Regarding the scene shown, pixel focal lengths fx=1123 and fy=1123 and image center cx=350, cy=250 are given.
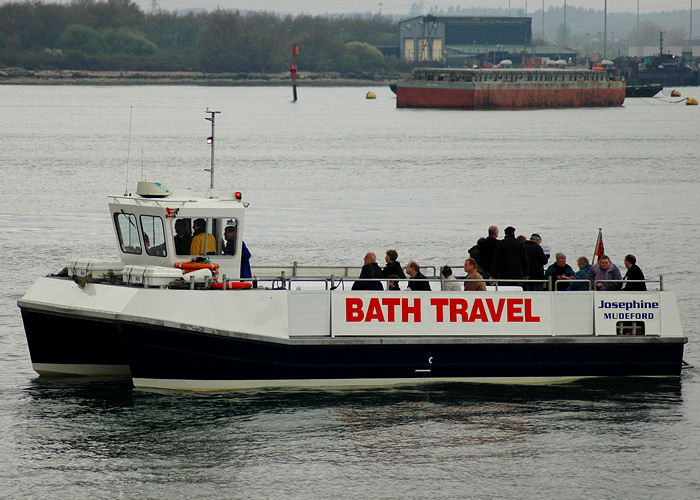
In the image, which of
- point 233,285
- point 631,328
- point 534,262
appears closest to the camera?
point 233,285

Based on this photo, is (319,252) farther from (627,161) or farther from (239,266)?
(627,161)

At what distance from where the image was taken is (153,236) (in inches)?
723

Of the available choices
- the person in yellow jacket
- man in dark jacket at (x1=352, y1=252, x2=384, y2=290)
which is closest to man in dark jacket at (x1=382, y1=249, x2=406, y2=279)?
man in dark jacket at (x1=352, y1=252, x2=384, y2=290)

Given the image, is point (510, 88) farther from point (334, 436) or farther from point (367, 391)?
point (334, 436)

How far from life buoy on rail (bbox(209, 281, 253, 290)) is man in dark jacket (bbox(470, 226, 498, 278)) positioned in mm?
4273

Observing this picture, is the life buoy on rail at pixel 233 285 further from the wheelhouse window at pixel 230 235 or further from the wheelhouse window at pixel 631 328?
the wheelhouse window at pixel 631 328

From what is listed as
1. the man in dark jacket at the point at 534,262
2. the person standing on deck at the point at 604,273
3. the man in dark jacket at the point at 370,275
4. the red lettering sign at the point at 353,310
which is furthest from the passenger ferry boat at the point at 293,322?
the man in dark jacket at the point at 534,262

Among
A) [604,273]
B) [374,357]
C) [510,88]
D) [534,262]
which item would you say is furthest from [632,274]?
[510,88]

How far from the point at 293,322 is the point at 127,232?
10.8 feet

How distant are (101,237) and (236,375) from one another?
2293cm

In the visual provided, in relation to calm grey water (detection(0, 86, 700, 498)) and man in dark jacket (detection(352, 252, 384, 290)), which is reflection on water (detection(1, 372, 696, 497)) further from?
man in dark jacket (detection(352, 252, 384, 290))

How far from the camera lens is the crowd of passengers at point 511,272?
18.2 metres

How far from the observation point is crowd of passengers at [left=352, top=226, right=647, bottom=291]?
18.2 meters

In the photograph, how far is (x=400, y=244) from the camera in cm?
3806
